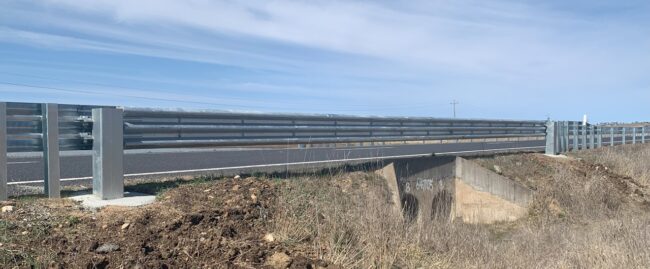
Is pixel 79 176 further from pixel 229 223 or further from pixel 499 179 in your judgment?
pixel 499 179

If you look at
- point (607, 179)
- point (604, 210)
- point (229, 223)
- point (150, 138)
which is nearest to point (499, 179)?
point (604, 210)

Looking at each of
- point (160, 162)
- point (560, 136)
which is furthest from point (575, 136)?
point (160, 162)

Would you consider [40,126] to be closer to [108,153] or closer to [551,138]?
[108,153]

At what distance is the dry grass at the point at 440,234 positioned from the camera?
5.16 metres

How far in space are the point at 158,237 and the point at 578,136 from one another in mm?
19115

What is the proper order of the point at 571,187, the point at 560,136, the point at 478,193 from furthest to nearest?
1. the point at 560,136
2. the point at 571,187
3. the point at 478,193

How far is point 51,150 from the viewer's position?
21.1 ft

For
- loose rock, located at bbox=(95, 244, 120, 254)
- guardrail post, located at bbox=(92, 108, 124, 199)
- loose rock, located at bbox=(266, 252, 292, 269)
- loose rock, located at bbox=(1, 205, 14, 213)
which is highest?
guardrail post, located at bbox=(92, 108, 124, 199)

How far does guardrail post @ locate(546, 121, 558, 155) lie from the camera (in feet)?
57.7

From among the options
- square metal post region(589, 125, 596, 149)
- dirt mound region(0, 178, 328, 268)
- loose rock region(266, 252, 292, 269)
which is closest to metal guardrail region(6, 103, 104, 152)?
dirt mound region(0, 178, 328, 268)

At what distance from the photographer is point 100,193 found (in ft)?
21.3

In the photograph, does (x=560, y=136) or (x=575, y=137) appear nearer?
(x=560, y=136)

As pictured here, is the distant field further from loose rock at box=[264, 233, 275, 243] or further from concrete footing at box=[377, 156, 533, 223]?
concrete footing at box=[377, 156, 533, 223]

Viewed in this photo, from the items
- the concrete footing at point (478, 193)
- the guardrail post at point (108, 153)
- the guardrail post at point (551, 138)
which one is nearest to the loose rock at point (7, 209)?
the guardrail post at point (108, 153)
